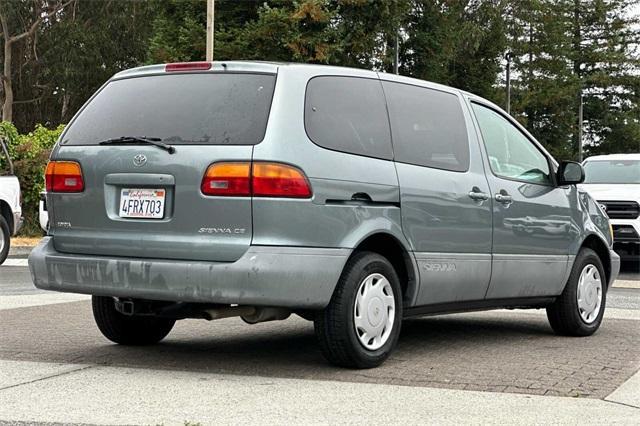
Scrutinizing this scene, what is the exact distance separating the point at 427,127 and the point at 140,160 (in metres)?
1.98

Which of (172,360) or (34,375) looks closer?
(34,375)

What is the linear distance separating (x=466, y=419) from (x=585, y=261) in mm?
3683

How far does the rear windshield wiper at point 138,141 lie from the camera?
616 cm

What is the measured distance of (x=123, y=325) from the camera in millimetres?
7207

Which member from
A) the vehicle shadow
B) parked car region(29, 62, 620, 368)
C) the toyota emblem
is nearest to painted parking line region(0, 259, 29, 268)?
the vehicle shadow

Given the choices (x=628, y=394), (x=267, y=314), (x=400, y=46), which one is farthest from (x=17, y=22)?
(x=628, y=394)

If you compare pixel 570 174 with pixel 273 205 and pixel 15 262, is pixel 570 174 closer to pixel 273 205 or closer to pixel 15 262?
pixel 273 205

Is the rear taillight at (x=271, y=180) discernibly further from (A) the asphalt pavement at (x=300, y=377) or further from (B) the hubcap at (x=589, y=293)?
(B) the hubcap at (x=589, y=293)

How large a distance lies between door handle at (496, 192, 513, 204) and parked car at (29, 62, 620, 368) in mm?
30

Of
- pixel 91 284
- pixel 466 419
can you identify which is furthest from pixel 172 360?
pixel 466 419

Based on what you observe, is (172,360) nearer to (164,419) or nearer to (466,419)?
(164,419)

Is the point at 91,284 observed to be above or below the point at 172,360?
above

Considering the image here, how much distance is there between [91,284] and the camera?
20.5 ft

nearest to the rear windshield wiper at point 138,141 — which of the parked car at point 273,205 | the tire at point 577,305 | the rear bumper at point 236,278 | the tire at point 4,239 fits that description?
the parked car at point 273,205
